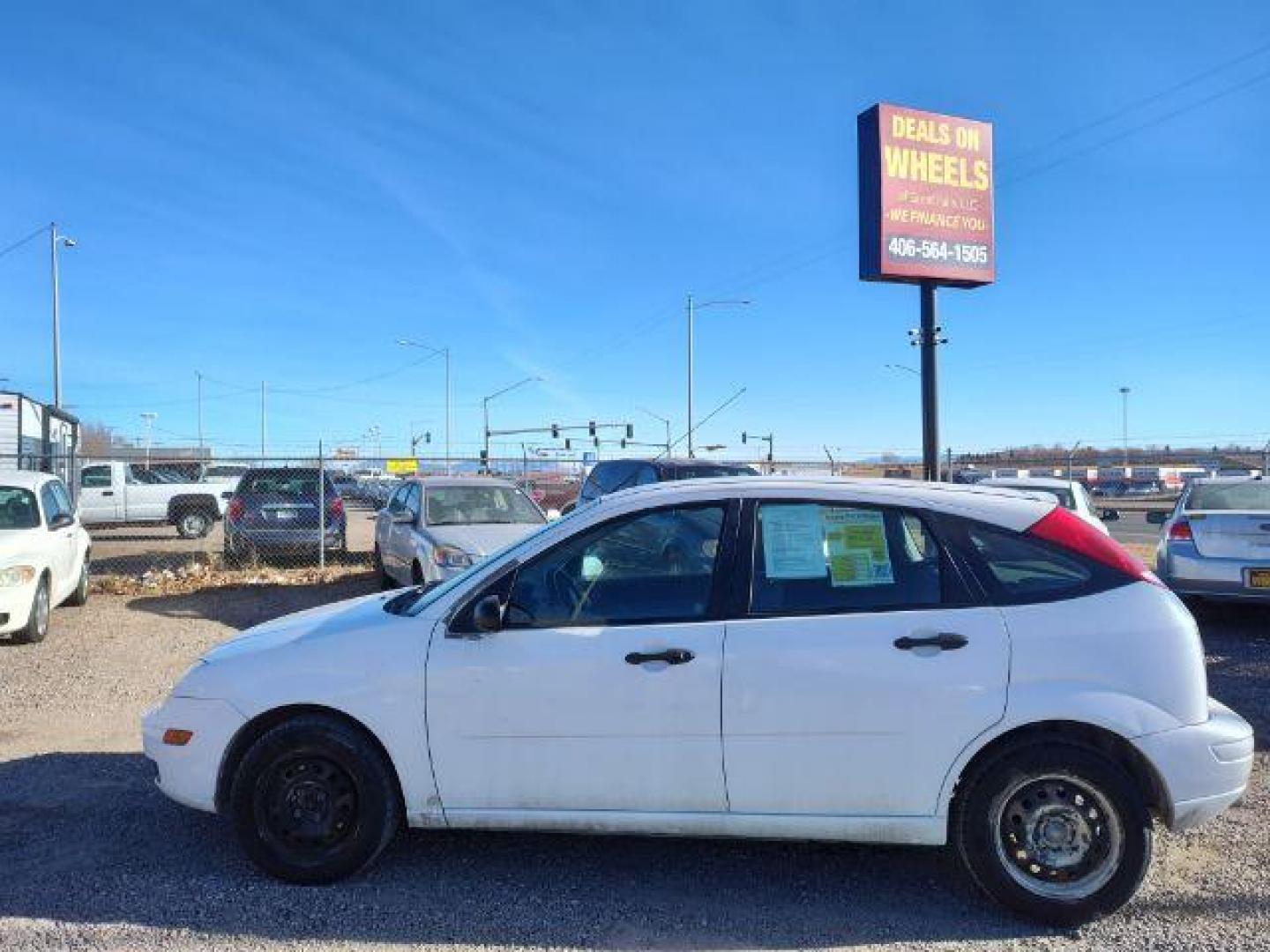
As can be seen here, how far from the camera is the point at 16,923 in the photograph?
378 centimetres

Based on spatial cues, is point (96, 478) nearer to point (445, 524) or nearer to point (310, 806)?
point (445, 524)

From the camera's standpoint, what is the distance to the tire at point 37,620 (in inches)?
361

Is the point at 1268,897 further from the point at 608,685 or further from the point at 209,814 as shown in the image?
the point at 209,814

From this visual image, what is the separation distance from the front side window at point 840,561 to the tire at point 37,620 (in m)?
7.74

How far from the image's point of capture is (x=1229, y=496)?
9.97 m

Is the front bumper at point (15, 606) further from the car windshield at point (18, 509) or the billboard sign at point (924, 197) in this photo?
the billboard sign at point (924, 197)

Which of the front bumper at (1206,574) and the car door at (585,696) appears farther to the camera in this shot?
the front bumper at (1206,574)

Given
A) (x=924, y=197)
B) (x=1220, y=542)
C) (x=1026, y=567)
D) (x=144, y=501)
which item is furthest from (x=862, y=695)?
(x=144, y=501)

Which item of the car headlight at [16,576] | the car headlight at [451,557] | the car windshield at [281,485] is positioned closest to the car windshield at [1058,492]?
the car headlight at [451,557]

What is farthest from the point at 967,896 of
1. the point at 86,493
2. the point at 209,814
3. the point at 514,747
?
the point at 86,493

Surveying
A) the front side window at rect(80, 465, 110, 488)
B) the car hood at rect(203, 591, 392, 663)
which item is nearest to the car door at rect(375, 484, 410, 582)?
the car hood at rect(203, 591, 392, 663)

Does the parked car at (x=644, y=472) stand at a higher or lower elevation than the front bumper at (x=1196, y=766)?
higher

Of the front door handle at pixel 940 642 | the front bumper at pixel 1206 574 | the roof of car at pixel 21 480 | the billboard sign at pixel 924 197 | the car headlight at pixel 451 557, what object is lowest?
the front bumper at pixel 1206 574

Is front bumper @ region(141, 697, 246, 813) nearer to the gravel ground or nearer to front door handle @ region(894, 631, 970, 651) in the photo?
the gravel ground
